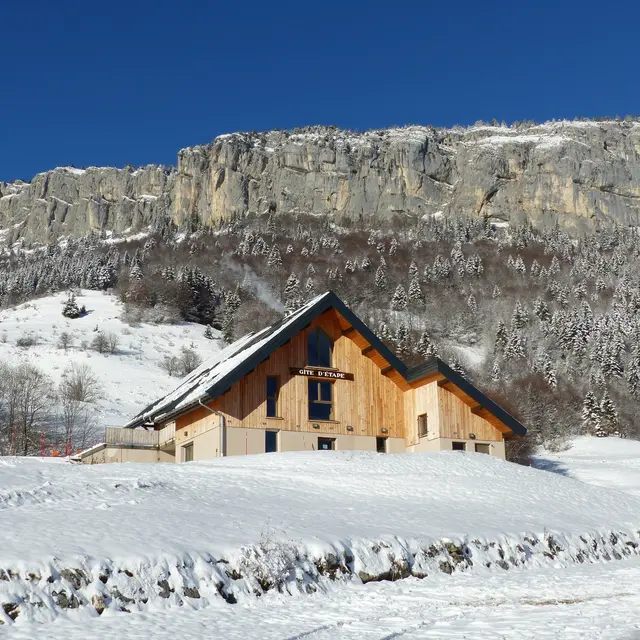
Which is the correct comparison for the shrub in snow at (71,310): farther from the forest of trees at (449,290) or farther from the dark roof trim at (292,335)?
the dark roof trim at (292,335)

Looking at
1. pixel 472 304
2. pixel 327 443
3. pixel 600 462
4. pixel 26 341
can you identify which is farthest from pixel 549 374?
pixel 327 443

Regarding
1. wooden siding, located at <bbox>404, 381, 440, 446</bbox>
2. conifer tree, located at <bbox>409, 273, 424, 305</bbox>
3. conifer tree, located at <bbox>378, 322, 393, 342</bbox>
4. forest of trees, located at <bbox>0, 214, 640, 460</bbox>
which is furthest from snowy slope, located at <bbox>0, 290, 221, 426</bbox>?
conifer tree, located at <bbox>409, 273, 424, 305</bbox>

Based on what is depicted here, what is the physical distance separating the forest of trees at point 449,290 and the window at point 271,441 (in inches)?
1825

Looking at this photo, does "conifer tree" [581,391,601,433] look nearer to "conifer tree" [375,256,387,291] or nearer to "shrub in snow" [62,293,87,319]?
"shrub in snow" [62,293,87,319]

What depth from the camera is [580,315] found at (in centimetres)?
11994

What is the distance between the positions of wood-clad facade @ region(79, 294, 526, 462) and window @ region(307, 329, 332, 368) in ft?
0.14

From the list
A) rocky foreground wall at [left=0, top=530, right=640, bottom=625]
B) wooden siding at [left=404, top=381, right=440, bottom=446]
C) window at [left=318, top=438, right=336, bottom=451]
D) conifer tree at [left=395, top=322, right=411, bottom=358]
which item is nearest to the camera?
rocky foreground wall at [left=0, top=530, right=640, bottom=625]

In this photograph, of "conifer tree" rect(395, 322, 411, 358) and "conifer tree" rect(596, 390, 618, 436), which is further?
"conifer tree" rect(395, 322, 411, 358)

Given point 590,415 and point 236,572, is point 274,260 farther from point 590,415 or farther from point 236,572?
point 236,572

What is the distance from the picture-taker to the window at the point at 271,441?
33094 millimetres

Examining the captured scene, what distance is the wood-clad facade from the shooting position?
32750 mm

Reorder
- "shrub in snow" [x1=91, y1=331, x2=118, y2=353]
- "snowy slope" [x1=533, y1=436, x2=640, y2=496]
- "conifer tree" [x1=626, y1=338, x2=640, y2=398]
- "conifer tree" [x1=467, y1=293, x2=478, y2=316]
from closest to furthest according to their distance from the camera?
"snowy slope" [x1=533, y1=436, x2=640, y2=496]
"shrub in snow" [x1=91, y1=331, x2=118, y2=353]
"conifer tree" [x1=626, y1=338, x2=640, y2=398]
"conifer tree" [x1=467, y1=293, x2=478, y2=316]

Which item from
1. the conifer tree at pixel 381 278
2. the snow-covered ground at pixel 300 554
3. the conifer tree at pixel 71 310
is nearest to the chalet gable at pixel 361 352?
the snow-covered ground at pixel 300 554

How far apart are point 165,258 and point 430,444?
4932 inches
